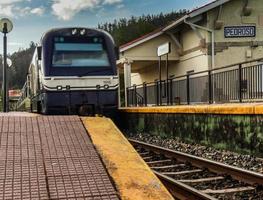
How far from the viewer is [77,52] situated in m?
16.5

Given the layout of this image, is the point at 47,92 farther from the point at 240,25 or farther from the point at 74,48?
the point at 240,25

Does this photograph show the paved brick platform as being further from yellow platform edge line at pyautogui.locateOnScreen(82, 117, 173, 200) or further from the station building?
the station building

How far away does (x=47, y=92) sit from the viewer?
16094mm

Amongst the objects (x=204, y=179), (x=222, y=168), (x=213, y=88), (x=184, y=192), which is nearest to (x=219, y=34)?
(x=213, y=88)

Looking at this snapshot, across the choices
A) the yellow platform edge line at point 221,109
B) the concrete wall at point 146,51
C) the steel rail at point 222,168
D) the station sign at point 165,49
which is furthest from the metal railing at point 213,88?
the concrete wall at point 146,51

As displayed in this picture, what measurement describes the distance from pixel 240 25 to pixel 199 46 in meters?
2.57

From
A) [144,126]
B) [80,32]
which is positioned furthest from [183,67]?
[80,32]

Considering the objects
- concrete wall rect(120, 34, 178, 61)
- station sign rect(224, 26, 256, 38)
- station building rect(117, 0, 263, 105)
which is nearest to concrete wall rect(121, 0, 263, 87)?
station building rect(117, 0, 263, 105)

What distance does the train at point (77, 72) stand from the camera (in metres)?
16.2

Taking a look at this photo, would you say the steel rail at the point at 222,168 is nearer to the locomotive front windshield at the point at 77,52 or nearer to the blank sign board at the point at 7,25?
the locomotive front windshield at the point at 77,52

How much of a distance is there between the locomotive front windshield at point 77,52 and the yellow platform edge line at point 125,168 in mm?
8517

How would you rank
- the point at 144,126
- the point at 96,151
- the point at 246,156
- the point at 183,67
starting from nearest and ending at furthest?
the point at 96,151 → the point at 246,156 → the point at 144,126 → the point at 183,67

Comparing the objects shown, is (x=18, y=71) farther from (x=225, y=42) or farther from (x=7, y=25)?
(x=7, y=25)

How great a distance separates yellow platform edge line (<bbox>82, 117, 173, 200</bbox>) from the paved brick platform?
11 cm
